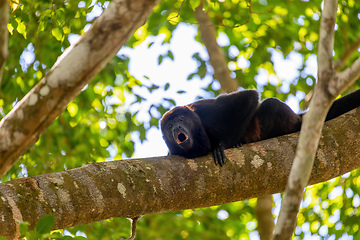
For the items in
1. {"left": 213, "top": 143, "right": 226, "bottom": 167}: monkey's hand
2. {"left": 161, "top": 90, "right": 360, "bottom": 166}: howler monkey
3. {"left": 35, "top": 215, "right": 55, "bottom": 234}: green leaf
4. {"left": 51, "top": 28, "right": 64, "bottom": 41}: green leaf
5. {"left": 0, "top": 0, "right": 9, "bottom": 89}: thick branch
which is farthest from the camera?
{"left": 161, "top": 90, "right": 360, "bottom": 166}: howler monkey

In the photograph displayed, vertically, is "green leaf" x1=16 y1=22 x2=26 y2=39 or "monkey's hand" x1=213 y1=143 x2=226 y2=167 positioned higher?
"green leaf" x1=16 y1=22 x2=26 y2=39

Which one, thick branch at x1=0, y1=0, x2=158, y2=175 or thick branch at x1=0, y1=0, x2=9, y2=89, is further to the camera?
thick branch at x1=0, y1=0, x2=158, y2=175

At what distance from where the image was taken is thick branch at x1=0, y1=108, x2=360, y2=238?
194 cm

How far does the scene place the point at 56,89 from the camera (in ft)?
4.67

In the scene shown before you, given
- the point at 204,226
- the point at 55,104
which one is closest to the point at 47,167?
the point at 204,226

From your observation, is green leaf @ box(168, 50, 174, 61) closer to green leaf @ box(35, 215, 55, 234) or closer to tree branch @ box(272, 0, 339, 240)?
tree branch @ box(272, 0, 339, 240)

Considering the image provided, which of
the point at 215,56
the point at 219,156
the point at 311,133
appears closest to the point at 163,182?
the point at 219,156

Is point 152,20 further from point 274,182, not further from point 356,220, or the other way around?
point 356,220

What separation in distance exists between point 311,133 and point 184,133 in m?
2.22

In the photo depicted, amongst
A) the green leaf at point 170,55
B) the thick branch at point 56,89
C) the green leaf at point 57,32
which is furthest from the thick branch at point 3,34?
the green leaf at point 170,55

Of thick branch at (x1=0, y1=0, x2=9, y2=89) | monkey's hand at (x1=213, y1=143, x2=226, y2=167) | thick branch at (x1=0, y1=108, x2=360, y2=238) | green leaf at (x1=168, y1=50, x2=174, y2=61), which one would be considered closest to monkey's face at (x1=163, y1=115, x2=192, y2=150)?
monkey's hand at (x1=213, y1=143, x2=226, y2=167)

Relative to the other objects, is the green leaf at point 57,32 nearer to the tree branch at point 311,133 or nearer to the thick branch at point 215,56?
the thick branch at point 215,56

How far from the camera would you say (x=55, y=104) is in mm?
1438

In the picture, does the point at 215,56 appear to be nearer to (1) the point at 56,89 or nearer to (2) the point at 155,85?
(2) the point at 155,85
